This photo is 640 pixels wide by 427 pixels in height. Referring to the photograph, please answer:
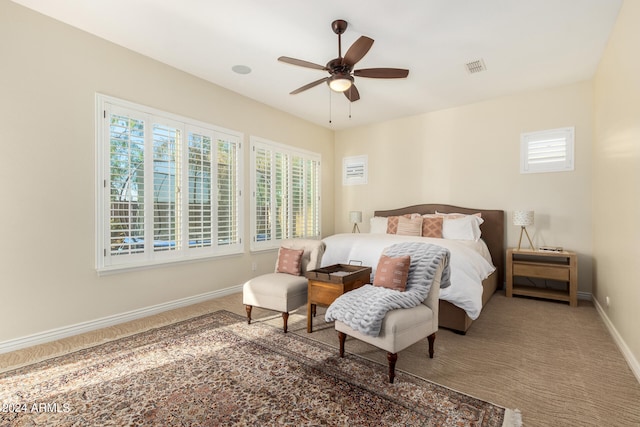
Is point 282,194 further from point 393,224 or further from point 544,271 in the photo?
point 544,271

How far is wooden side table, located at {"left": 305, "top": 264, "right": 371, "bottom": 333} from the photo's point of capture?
108 inches

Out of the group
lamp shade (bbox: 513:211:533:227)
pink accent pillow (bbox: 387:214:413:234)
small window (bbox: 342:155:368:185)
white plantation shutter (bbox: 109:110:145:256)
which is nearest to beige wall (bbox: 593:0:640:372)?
lamp shade (bbox: 513:211:533:227)

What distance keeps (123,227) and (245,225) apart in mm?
1686

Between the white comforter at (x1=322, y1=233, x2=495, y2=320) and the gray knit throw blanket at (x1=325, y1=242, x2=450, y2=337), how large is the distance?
41 centimetres

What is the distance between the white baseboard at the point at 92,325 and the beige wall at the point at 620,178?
14.2ft

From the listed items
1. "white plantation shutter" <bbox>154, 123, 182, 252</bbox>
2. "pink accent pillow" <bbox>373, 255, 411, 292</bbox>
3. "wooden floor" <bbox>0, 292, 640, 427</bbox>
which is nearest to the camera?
"wooden floor" <bbox>0, 292, 640, 427</bbox>

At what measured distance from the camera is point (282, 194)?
17.6 feet

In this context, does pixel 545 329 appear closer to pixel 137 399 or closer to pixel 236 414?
pixel 236 414

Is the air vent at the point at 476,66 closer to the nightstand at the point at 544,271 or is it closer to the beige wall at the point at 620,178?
the beige wall at the point at 620,178

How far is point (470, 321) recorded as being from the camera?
305 centimetres

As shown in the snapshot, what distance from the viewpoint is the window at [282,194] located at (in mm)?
4867

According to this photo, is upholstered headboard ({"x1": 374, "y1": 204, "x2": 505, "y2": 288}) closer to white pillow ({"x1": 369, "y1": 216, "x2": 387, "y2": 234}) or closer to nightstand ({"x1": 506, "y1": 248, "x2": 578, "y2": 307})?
nightstand ({"x1": 506, "y1": 248, "x2": 578, "y2": 307})

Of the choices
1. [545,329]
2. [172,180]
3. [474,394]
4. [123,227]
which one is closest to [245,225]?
[172,180]

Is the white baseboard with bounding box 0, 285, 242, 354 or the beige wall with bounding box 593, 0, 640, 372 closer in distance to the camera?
the beige wall with bounding box 593, 0, 640, 372
